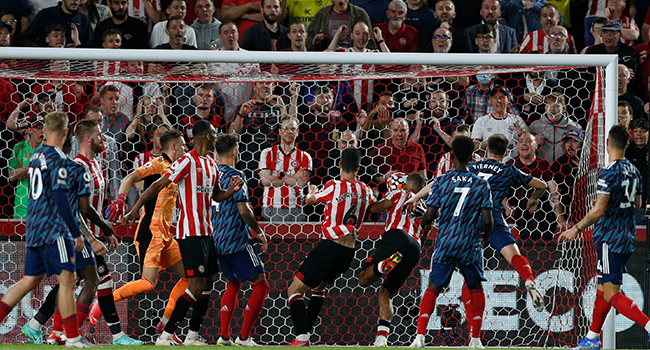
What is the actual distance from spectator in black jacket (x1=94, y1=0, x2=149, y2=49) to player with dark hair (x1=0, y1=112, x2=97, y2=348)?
13.9ft

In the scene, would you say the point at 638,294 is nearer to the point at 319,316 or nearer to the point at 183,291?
the point at 319,316

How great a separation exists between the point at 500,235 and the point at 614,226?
0.95 m

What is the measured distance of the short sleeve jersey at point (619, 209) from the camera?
637 cm

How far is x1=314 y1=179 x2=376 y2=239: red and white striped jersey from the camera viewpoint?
23.2 feet

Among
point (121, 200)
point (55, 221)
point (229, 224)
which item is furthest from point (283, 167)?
point (55, 221)

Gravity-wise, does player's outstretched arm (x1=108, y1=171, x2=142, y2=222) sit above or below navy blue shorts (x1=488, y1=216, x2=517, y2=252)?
above

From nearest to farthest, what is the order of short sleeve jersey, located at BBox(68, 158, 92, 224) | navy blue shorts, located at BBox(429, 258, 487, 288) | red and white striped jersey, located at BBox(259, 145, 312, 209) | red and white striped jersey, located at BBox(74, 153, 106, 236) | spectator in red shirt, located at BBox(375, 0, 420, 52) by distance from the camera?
short sleeve jersey, located at BBox(68, 158, 92, 224) < navy blue shorts, located at BBox(429, 258, 487, 288) < red and white striped jersey, located at BBox(74, 153, 106, 236) < red and white striped jersey, located at BBox(259, 145, 312, 209) < spectator in red shirt, located at BBox(375, 0, 420, 52)

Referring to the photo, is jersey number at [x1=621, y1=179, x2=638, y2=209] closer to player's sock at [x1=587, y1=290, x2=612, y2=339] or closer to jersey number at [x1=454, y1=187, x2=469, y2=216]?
player's sock at [x1=587, y1=290, x2=612, y2=339]

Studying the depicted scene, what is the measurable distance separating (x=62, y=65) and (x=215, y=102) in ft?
5.61

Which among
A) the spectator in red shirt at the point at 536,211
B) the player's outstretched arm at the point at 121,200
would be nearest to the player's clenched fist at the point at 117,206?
the player's outstretched arm at the point at 121,200

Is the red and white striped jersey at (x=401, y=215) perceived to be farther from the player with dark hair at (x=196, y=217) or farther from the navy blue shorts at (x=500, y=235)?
the player with dark hair at (x=196, y=217)

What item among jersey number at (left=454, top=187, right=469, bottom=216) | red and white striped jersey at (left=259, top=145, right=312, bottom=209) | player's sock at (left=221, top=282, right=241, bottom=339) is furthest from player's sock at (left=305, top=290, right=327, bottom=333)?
jersey number at (left=454, top=187, right=469, bottom=216)

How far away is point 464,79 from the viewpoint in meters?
8.46

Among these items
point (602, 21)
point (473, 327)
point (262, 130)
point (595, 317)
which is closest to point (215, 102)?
point (262, 130)
